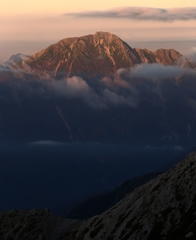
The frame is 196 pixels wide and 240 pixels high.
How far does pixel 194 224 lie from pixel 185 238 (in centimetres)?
894

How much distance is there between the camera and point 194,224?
19938cm

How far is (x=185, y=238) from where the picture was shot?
192m
